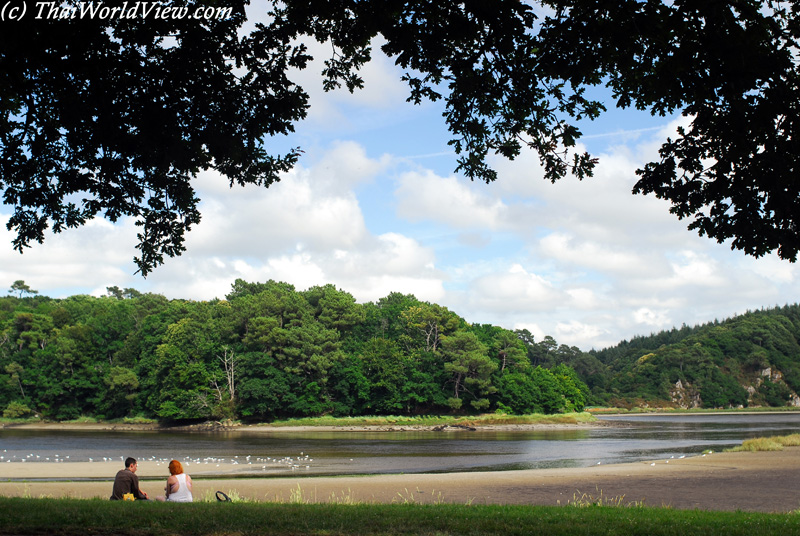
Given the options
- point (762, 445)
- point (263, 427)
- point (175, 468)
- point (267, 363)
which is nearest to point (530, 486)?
point (175, 468)

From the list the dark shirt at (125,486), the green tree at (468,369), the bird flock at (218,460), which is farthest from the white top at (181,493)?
the green tree at (468,369)

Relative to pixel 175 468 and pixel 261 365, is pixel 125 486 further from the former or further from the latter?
pixel 261 365

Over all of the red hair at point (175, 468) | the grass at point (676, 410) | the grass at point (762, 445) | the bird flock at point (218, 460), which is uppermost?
the red hair at point (175, 468)

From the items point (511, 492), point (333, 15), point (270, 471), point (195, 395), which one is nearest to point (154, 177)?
point (333, 15)

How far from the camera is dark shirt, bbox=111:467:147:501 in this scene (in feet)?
42.6

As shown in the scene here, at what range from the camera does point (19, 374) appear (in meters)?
79.3

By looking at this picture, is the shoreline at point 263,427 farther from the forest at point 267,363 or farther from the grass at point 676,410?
the grass at point 676,410

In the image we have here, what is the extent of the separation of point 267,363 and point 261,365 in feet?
2.40

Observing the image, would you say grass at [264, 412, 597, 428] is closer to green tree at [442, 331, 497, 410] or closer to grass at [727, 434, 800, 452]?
green tree at [442, 331, 497, 410]

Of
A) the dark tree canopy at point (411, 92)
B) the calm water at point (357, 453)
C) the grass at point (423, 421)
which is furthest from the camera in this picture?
Result: the grass at point (423, 421)

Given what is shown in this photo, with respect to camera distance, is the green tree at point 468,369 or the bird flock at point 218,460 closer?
the bird flock at point 218,460

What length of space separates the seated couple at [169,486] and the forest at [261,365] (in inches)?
2329

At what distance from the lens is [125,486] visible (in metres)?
13.1

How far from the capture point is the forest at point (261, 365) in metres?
73.8
